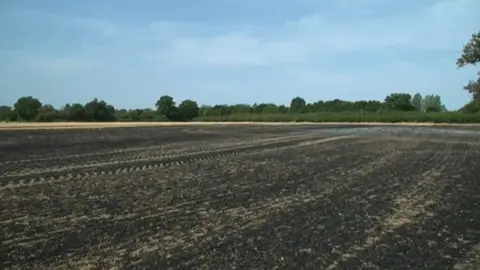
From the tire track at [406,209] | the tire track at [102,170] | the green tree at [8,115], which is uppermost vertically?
the green tree at [8,115]

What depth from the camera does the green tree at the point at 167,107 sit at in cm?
11281

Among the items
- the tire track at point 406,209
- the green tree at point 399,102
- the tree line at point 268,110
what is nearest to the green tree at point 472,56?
the tree line at point 268,110

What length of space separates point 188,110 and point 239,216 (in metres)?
111

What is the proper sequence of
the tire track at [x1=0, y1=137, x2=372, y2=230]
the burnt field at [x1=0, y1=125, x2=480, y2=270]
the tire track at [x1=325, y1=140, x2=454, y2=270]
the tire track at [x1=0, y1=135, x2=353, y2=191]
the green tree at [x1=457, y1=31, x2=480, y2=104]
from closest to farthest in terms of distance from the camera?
1. the burnt field at [x1=0, y1=125, x2=480, y2=270]
2. the tire track at [x1=325, y1=140, x2=454, y2=270]
3. the tire track at [x1=0, y1=137, x2=372, y2=230]
4. the tire track at [x1=0, y1=135, x2=353, y2=191]
5. the green tree at [x1=457, y1=31, x2=480, y2=104]

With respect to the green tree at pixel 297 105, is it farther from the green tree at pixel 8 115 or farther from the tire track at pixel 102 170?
the tire track at pixel 102 170

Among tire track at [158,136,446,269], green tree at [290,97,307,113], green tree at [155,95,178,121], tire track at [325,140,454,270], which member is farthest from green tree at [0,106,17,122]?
tire track at [158,136,446,269]

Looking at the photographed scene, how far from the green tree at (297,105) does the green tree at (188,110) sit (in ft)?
81.0

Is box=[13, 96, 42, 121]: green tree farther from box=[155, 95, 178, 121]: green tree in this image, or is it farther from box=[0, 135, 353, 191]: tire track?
box=[0, 135, 353, 191]: tire track

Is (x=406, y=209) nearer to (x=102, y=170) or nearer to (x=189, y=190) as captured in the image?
(x=189, y=190)

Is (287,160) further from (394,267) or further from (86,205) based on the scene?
(394,267)

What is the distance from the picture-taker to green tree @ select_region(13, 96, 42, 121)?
8588 centimetres

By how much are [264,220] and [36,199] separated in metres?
4.76

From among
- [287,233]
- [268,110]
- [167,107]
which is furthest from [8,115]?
[287,233]

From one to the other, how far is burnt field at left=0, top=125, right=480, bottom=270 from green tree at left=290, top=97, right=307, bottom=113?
4260 inches
